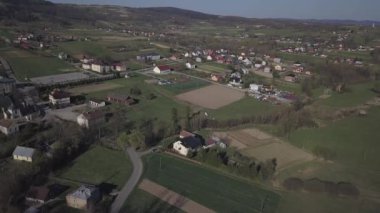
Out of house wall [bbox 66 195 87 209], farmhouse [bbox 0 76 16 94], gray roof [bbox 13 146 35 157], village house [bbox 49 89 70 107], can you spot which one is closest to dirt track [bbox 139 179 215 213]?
house wall [bbox 66 195 87 209]

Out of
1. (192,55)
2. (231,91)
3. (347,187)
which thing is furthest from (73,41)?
(347,187)

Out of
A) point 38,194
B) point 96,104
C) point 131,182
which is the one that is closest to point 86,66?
point 96,104

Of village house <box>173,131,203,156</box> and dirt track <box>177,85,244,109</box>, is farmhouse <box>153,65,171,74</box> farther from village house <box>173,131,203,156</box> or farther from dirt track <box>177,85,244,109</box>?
village house <box>173,131,203,156</box>

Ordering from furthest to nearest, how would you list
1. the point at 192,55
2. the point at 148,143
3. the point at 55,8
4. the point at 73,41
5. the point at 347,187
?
the point at 55,8 → the point at 73,41 → the point at 192,55 → the point at 148,143 → the point at 347,187

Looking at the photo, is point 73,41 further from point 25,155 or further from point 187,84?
point 25,155

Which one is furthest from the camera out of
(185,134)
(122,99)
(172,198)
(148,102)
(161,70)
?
(161,70)

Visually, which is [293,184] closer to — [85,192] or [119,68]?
[85,192]
